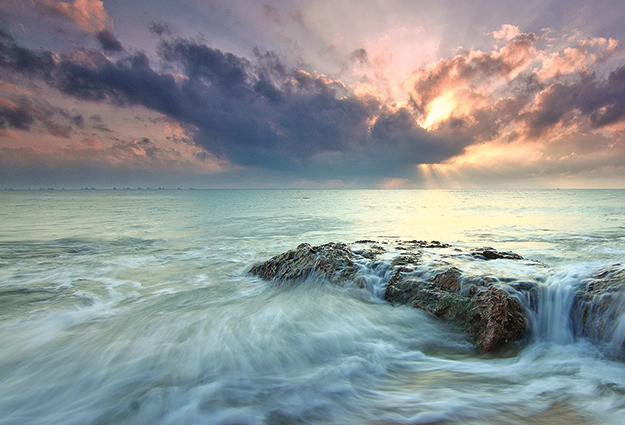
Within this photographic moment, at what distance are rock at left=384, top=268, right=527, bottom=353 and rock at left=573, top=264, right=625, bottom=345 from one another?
0.76m

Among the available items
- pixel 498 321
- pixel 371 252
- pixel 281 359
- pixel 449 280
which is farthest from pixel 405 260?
pixel 281 359

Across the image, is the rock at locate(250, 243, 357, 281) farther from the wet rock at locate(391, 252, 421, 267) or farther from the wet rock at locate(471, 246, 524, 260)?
the wet rock at locate(471, 246, 524, 260)

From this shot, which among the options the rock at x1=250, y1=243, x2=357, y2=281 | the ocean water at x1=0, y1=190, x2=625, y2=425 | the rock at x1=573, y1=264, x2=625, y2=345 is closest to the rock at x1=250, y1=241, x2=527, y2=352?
the rock at x1=250, y1=243, x2=357, y2=281

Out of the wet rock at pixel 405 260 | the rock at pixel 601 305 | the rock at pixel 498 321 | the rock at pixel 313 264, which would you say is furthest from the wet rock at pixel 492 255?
the rock at pixel 313 264

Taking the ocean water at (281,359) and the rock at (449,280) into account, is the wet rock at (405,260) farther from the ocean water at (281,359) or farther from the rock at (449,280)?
the rock at (449,280)

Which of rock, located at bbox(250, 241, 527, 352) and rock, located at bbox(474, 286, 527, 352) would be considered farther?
rock, located at bbox(250, 241, 527, 352)

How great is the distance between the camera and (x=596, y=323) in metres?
3.92

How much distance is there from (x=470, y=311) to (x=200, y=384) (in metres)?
4.13

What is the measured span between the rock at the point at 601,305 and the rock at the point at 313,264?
392cm

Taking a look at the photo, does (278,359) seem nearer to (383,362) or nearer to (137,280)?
(383,362)

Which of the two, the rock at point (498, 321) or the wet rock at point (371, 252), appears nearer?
the rock at point (498, 321)

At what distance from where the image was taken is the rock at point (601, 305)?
376cm

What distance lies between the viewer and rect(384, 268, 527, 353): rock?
13.2 feet

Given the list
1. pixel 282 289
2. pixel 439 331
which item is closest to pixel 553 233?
pixel 439 331
